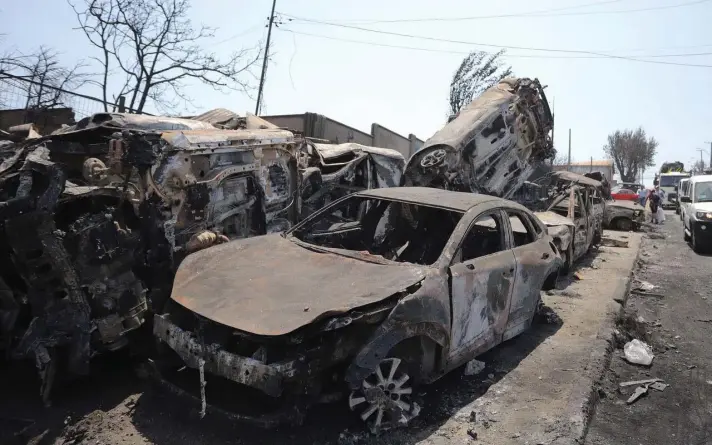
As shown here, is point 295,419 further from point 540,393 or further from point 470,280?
point 540,393

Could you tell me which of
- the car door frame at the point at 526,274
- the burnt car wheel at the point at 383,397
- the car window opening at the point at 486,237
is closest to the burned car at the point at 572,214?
the car door frame at the point at 526,274

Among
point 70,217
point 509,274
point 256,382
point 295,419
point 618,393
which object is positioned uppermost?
point 70,217

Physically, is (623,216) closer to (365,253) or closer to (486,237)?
(486,237)

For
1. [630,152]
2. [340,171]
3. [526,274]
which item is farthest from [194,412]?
[630,152]

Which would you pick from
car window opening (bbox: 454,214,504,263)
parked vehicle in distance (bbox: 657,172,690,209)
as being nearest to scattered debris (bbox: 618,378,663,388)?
car window opening (bbox: 454,214,504,263)

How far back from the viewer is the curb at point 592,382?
3.41 metres

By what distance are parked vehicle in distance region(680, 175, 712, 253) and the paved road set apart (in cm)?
274

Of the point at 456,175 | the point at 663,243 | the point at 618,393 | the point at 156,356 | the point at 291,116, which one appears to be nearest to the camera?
the point at 156,356

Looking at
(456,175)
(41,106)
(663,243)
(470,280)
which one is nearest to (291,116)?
(41,106)

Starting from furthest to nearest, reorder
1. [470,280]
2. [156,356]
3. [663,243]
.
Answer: [663,243] → [470,280] → [156,356]

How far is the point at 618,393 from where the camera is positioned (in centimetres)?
415

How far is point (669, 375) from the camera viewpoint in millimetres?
4516

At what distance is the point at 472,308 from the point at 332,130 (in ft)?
41.4

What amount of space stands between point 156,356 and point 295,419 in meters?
1.24
